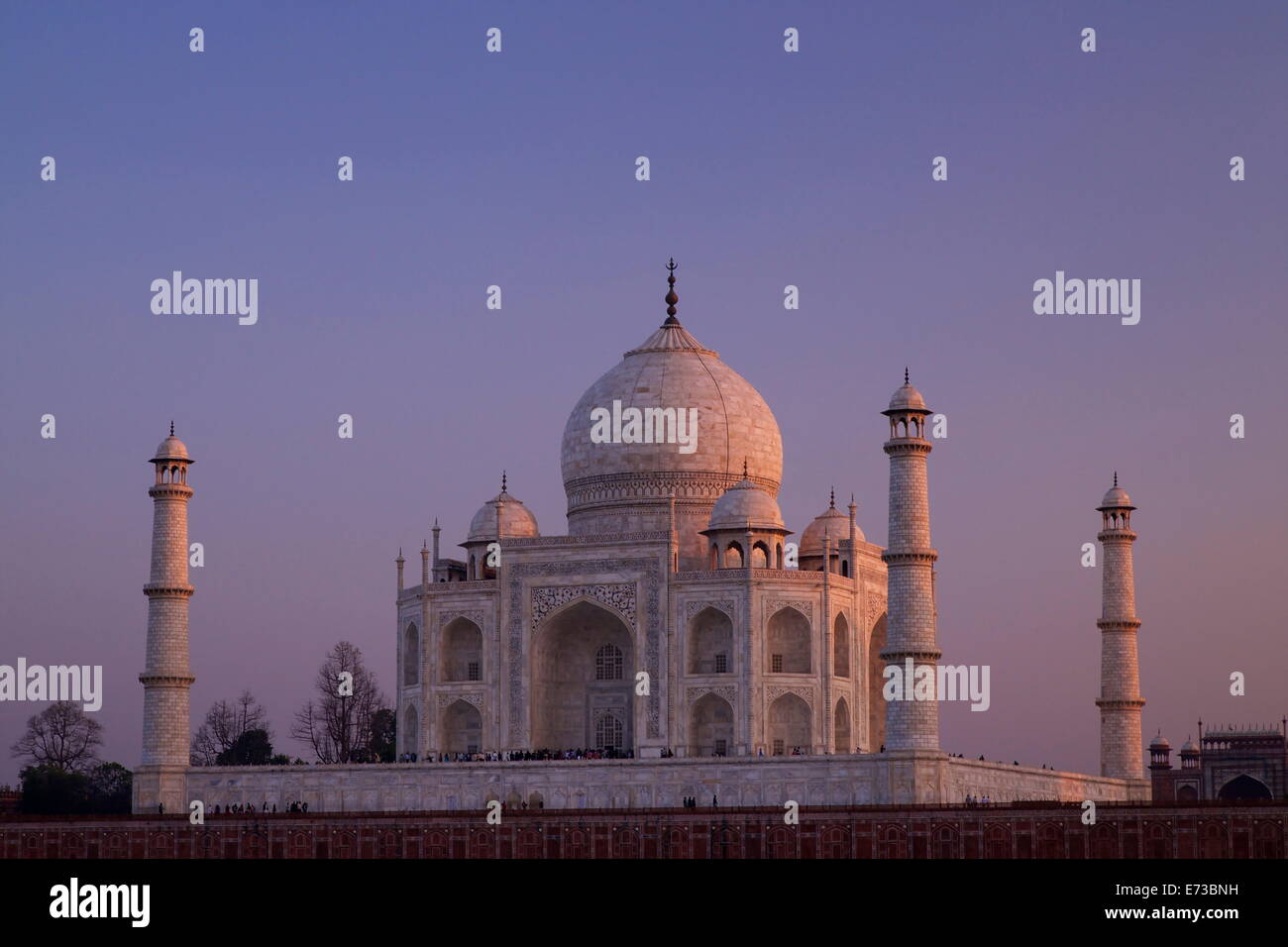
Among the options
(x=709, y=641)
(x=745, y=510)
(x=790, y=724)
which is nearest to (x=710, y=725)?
(x=790, y=724)

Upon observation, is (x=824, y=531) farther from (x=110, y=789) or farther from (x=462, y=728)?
(x=110, y=789)

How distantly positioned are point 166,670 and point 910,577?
51.1 feet

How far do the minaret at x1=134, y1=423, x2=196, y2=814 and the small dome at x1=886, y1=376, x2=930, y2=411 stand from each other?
15123 millimetres

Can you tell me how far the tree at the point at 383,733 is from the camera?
64.7 meters

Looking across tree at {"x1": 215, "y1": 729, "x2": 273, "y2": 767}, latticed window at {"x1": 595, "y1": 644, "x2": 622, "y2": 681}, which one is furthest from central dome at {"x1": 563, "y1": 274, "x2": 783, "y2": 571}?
tree at {"x1": 215, "y1": 729, "x2": 273, "y2": 767}

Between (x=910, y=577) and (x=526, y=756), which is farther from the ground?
(x=910, y=577)

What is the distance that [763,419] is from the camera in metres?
55.2

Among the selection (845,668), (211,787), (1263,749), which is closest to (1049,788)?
(845,668)

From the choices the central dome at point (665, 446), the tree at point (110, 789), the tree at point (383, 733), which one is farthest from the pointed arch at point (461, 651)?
the tree at point (383, 733)

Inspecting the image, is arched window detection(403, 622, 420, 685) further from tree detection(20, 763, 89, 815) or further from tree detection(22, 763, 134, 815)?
tree detection(20, 763, 89, 815)

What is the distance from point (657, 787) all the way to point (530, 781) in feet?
8.85

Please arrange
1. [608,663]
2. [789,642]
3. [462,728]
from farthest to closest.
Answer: [608,663] → [462,728] → [789,642]

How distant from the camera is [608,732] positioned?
51.4 meters
